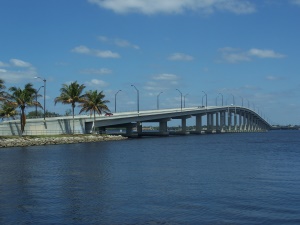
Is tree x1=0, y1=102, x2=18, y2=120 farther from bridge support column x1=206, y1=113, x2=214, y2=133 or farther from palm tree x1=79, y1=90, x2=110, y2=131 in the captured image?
bridge support column x1=206, y1=113, x2=214, y2=133

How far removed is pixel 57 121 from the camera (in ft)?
317

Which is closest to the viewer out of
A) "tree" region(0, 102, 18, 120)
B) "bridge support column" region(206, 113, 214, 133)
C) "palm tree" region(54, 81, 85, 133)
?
"tree" region(0, 102, 18, 120)

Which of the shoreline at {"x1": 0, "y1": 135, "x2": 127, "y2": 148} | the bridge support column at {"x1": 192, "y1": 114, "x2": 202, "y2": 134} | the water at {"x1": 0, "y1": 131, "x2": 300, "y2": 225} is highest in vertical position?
the bridge support column at {"x1": 192, "y1": 114, "x2": 202, "y2": 134}

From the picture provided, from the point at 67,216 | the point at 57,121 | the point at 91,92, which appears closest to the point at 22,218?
the point at 67,216

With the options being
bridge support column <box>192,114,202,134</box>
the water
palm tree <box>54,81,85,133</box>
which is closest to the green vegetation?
palm tree <box>54,81,85,133</box>

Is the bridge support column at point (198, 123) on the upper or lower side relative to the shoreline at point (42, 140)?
upper

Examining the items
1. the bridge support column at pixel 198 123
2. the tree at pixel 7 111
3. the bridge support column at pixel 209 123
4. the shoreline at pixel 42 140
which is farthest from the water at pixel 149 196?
the bridge support column at pixel 209 123

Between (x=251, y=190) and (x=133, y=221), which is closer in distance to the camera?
(x=133, y=221)

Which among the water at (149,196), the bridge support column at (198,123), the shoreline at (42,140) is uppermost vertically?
the bridge support column at (198,123)

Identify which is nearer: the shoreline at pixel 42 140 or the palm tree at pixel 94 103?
the shoreline at pixel 42 140

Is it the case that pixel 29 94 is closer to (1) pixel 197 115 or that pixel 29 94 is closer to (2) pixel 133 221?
(2) pixel 133 221

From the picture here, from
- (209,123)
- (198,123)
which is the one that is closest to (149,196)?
(198,123)

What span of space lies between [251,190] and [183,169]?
1177 centimetres

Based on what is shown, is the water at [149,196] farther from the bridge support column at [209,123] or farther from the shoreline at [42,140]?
the bridge support column at [209,123]
